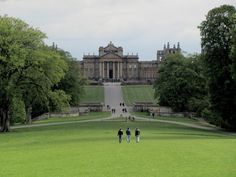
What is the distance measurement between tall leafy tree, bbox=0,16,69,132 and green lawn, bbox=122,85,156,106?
5689cm

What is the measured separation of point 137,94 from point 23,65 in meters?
80.8

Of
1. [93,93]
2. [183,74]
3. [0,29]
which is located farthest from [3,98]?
[93,93]

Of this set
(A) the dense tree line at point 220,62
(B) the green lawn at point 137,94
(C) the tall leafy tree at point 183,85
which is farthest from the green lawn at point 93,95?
(A) the dense tree line at point 220,62

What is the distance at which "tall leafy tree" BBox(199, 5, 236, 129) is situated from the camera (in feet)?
183

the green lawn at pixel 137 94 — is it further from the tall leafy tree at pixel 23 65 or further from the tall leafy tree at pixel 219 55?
the tall leafy tree at pixel 23 65

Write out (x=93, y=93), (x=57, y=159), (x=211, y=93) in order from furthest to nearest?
(x=93, y=93)
(x=211, y=93)
(x=57, y=159)

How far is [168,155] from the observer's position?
24.7 metres

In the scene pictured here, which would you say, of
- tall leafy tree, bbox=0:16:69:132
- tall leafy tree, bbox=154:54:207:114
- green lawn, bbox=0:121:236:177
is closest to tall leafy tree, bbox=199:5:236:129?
tall leafy tree, bbox=0:16:69:132

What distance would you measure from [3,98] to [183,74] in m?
42.7

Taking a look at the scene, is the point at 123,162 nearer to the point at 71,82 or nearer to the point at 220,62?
the point at 220,62

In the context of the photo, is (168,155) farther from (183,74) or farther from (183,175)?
(183,74)

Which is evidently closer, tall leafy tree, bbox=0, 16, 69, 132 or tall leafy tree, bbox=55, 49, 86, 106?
tall leafy tree, bbox=0, 16, 69, 132

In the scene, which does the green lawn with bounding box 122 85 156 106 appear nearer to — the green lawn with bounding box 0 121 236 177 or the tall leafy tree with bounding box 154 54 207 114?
the tall leafy tree with bounding box 154 54 207 114

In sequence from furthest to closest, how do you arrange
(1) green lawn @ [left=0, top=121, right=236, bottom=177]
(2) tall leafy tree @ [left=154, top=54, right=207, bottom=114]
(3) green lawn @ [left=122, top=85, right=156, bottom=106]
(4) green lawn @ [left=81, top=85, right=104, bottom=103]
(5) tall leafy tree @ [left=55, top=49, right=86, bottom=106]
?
(4) green lawn @ [left=81, top=85, right=104, bottom=103]
(3) green lawn @ [left=122, top=85, right=156, bottom=106]
(5) tall leafy tree @ [left=55, top=49, right=86, bottom=106]
(2) tall leafy tree @ [left=154, top=54, right=207, bottom=114]
(1) green lawn @ [left=0, top=121, right=236, bottom=177]
